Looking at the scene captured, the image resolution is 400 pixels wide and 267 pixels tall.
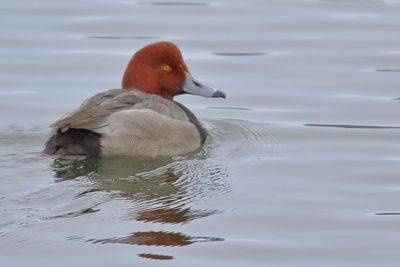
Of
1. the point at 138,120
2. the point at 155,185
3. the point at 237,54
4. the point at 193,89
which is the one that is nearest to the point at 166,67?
the point at 193,89

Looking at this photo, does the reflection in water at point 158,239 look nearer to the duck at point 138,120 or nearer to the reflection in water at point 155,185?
the reflection in water at point 155,185

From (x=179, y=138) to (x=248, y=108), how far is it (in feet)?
5.49

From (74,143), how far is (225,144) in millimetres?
1388

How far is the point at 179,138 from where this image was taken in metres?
10.5

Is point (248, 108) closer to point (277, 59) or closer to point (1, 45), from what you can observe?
point (277, 59)

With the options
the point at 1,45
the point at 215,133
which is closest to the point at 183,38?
the point at 1,45

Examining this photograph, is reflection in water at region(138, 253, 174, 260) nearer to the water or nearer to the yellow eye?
the water

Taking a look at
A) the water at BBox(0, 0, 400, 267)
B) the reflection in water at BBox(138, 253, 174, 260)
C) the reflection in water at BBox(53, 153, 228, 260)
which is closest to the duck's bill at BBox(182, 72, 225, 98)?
the water at BBox(0, 0, 400, 267)

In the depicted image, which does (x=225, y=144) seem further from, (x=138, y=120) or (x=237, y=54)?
(x=237, y=54)

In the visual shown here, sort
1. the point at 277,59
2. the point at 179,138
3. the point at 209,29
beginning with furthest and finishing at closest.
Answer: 1. the point at 209,29
2. the point at 277,59
3. the point at 179,138

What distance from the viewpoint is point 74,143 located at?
10.1 meters

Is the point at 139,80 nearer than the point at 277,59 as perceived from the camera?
Yes

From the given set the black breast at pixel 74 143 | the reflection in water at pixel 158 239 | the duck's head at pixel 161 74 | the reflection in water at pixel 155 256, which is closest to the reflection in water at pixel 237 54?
the duck's head at pixel 161 74

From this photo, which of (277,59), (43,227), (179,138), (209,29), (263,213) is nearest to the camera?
(43,227)
